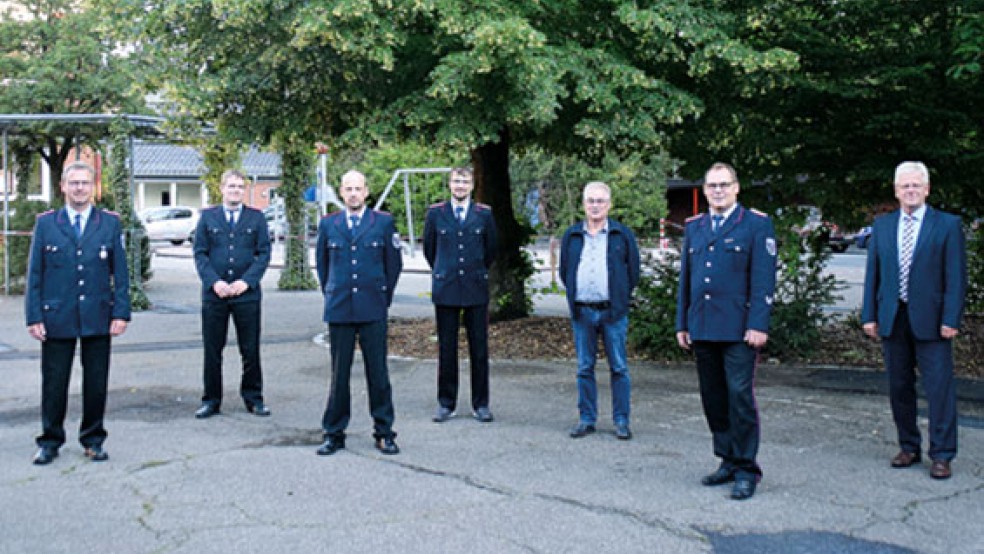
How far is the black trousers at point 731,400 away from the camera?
601cm

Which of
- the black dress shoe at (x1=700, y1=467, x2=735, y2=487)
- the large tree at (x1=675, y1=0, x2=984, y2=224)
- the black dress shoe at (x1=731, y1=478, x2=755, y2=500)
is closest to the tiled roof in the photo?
the large tree at (x1=675, y1=0, x2=984, y2=224)

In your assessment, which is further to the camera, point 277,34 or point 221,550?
point 277,34

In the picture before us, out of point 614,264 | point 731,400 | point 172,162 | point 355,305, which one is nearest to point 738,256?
point 731,400

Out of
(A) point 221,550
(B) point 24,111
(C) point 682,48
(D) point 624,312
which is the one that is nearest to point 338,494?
(A) point 221,550

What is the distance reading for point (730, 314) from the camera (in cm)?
607

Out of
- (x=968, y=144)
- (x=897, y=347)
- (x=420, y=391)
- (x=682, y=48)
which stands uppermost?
(x=682, y=48)

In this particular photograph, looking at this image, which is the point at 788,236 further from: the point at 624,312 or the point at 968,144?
the point at 624,312

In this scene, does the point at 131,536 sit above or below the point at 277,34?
below

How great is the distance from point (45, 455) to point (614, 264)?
3.97m

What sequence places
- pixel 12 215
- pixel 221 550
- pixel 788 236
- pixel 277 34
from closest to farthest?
pixel 221 550 → pixel 277 34 → pixel 788 236 → pixel 12 215

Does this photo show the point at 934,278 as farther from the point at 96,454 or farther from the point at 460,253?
the point at 96,454

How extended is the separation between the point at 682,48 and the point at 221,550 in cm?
672

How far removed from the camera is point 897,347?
6711 mm

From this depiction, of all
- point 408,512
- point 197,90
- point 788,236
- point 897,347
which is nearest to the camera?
point 408,512
